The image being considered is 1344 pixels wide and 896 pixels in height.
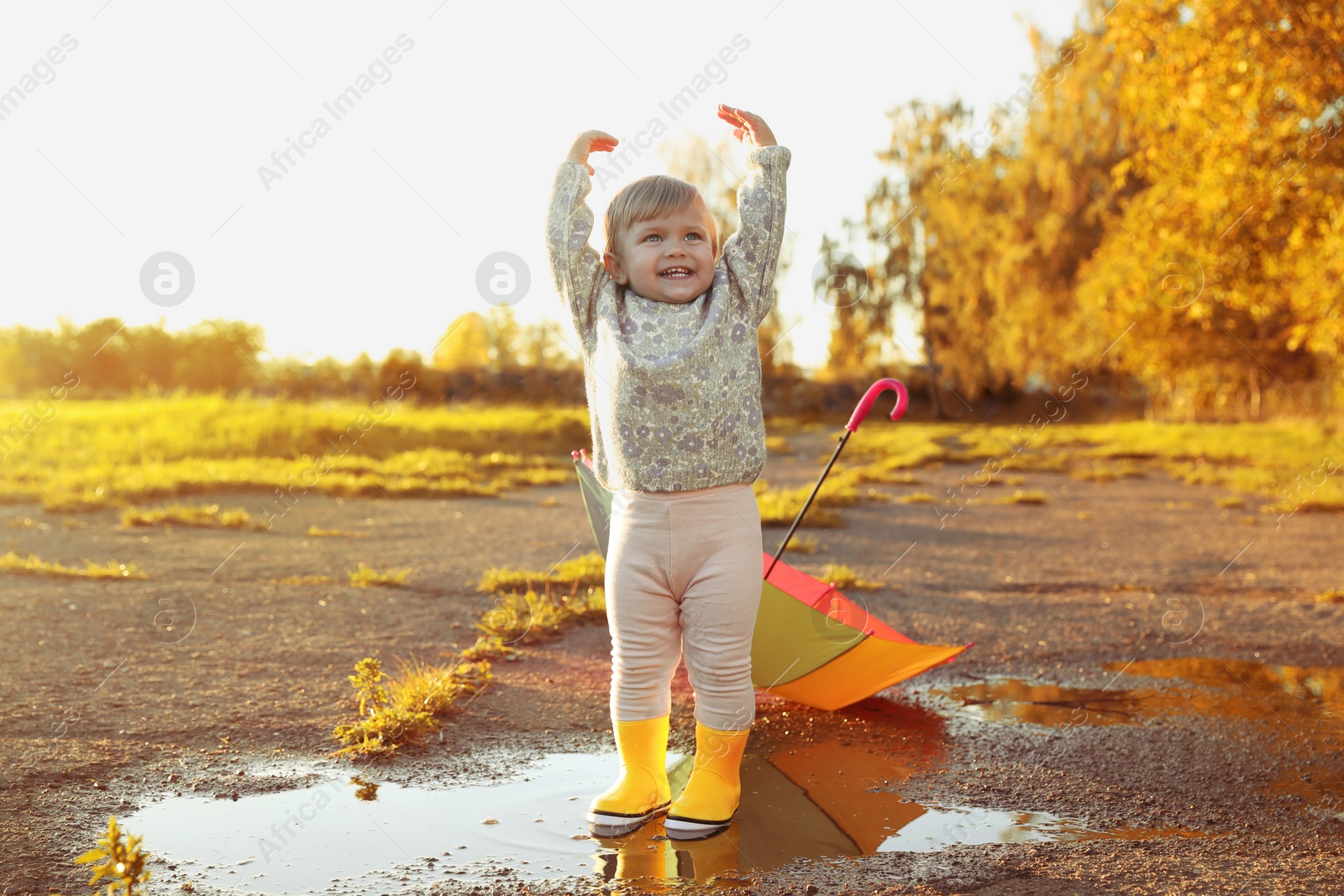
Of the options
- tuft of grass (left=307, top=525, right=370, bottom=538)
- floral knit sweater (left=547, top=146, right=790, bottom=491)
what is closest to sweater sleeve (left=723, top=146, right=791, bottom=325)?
floral knit sweater (left=547, top=146, right=790, bottom=491)

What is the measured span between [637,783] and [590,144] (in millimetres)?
1775

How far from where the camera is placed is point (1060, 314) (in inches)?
1013

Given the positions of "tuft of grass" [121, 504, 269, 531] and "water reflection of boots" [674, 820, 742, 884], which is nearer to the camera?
"water reflection of boots" [674, 820, 742, 884]

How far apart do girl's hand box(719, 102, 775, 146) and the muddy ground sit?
1870 millimetres

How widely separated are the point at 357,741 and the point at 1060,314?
2489 cm

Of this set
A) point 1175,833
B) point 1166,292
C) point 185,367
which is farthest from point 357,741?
point 185,367

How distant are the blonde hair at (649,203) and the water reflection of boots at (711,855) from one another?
152 cm

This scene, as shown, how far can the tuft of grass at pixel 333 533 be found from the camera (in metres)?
8.36

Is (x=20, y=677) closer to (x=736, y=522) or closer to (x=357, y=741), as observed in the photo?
(x=357, y=741)

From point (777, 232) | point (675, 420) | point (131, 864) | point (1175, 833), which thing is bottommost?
point (1175, 833)

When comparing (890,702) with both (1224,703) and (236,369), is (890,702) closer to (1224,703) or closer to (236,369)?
(1224,703)

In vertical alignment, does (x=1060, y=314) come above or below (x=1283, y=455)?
above

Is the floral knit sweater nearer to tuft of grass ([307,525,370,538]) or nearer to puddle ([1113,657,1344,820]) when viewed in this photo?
puddle ([1113,657,1344,820])

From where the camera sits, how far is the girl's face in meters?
2.88
